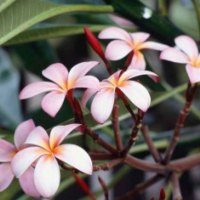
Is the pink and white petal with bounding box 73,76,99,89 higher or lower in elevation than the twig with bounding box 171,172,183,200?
higher

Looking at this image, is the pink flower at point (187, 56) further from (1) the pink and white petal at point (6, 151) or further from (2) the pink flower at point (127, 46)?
(1) the pink and white petal at point (6, 151)

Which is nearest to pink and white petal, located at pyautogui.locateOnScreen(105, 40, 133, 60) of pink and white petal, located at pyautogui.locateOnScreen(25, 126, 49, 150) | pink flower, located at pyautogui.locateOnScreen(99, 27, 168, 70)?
pink flower, located at pyautogui.locateOnScreen(99, 27, 168, 70)

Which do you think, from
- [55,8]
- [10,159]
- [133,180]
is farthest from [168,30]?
[133,180]

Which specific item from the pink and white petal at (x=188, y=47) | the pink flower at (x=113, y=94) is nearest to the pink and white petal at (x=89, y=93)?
the pink flower at (x=113, y=94)

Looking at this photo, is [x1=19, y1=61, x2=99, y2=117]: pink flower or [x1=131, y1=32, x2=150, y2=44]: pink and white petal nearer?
[x1=19, y1=61, x2=99, y2=117]: pink flower

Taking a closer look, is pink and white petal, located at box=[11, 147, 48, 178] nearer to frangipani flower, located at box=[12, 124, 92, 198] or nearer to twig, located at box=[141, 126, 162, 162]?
frangipani flower, located at box=[12, 124, 92, 198]

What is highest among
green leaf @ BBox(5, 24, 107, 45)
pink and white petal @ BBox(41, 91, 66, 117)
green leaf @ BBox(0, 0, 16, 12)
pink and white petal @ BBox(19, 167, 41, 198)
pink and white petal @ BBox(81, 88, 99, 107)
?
green leaf @ BBox(0, 0, 16, 12)

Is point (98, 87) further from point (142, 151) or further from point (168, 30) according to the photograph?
point (142, 151)
